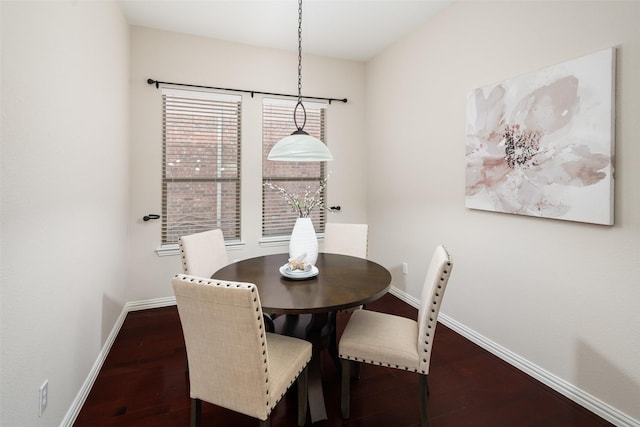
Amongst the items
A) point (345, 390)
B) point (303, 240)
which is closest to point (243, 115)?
point (303, 240)

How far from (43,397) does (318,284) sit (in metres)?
1.37

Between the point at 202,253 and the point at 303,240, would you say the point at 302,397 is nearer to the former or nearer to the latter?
the point at 303,240

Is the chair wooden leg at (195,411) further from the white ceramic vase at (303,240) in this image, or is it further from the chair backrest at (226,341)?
the white ceramic vase at (303,240)

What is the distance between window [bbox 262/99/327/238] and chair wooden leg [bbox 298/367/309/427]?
2297 millimetres

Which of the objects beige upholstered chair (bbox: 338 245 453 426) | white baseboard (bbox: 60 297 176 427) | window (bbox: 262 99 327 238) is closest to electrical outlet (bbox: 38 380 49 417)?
white baseboard (bbox: 60 297 176 427)

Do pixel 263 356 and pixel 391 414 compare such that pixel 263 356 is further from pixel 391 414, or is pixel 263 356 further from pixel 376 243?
pixel 376 243

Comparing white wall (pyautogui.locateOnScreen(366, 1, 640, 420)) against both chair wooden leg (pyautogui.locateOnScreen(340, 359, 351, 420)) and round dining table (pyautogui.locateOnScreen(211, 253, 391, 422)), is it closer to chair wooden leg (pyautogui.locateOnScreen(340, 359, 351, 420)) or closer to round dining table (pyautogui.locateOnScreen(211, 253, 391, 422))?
round dining table (pyautogui.locateOnScreen(211, 253, 391, 422))

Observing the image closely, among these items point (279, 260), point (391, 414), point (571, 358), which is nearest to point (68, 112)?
point (279, 260)

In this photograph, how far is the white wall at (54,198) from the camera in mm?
1212

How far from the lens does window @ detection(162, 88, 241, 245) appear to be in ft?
11.2

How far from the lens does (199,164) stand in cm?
352

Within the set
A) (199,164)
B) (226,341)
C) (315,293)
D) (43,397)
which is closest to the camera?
(226,341)

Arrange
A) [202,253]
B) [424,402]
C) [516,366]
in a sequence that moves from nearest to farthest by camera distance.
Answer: [424,402]
[516,366]
[202,253]

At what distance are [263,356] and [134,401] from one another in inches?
47.4
